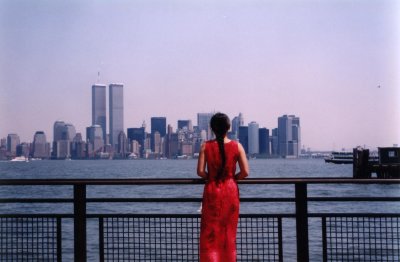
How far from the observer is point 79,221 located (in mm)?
6180

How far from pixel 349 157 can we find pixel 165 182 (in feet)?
537

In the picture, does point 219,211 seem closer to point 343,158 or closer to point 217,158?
point 217,158

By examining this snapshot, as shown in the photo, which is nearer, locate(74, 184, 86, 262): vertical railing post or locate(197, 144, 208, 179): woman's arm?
locate(197, 144, 208, 179): woman's arm

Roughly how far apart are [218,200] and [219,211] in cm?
10

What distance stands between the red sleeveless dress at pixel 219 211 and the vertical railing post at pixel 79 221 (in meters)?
1.39

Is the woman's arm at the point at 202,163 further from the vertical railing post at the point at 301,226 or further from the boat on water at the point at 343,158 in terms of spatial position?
→ the boat on water at the point at 343,158

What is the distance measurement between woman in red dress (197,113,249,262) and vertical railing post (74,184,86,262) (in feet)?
4.56

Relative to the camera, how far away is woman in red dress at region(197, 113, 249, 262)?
17.9ft

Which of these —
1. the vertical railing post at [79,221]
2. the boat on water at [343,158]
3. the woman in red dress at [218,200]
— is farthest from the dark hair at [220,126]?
the boat on water at [343,158]

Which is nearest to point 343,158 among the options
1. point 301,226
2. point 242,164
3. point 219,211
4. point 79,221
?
point 301,226

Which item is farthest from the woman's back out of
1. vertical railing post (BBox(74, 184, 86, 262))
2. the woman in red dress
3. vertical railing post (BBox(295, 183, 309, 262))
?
vertical railing post (BBox(74, 184, 86, 262))

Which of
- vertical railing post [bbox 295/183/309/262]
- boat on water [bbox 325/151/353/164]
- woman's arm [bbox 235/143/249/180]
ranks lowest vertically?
boat on water [bbox 325/151/353/164]

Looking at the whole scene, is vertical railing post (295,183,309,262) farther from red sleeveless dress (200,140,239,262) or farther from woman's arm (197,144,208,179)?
woman's arm (197,144,208,179)

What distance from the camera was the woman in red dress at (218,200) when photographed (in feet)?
17.9
